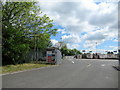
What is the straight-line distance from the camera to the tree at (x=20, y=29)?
1831 cm

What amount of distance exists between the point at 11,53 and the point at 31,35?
5649mm

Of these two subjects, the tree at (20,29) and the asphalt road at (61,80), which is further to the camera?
the tree at (20,29)

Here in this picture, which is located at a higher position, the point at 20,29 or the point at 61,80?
the point at 20,29

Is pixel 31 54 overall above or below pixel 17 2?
below

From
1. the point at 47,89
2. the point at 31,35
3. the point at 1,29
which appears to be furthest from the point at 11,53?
the point at 47,89

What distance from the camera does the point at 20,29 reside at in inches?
829

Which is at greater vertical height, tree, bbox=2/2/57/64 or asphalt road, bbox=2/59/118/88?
tree, bbox=2/2/57/64

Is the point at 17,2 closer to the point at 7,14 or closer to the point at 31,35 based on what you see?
the point at 7,14

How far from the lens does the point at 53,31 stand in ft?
84.7

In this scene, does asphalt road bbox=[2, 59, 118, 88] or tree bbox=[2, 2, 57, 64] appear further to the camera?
tree bbox=[2, 2, 57, 64]

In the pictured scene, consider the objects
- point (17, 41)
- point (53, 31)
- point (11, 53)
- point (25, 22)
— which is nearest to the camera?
point (11, 53)

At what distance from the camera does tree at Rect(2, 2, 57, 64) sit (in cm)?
1831

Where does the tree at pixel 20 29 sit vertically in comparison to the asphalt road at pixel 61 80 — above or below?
above

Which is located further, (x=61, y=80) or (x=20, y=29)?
(x=20, y=29)
